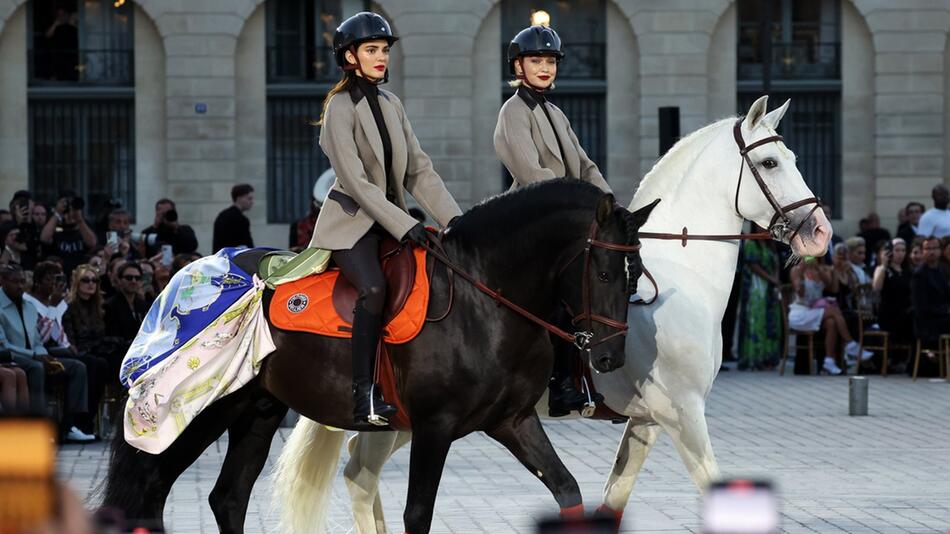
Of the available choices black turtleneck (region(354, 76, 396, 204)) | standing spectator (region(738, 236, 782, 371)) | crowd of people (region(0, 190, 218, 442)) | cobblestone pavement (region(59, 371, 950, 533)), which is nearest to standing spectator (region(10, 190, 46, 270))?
crowd of people (region(0, 190, 218, 442))

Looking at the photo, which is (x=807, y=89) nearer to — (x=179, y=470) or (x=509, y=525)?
(x=509, y=525)

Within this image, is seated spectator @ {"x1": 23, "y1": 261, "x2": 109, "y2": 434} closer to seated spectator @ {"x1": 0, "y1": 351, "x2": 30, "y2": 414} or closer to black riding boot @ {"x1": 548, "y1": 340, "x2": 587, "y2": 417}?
seated spectator @ {"x1": 0, "y1": 351, "x2": 30, "y2": 414}

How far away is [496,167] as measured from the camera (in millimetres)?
30766

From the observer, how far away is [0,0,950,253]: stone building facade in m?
30.2

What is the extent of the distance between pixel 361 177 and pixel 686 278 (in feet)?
5.61

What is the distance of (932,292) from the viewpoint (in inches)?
754

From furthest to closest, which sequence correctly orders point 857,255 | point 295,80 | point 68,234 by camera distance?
point 295,80, point 857,255, point 68,234

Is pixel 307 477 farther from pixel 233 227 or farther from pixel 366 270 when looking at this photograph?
pixel 233 227

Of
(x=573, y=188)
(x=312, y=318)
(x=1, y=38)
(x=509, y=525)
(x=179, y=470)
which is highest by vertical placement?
(x=1, y=38)

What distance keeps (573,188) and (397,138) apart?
0.91m

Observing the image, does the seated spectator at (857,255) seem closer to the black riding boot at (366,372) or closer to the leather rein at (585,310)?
the leather rein at (585,310)

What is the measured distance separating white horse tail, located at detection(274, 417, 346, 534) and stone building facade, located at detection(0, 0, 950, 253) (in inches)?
882

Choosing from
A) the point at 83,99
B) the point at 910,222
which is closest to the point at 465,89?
the point at 83,99

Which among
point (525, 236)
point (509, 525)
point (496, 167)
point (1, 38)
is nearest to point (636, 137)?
point (496, 167)
